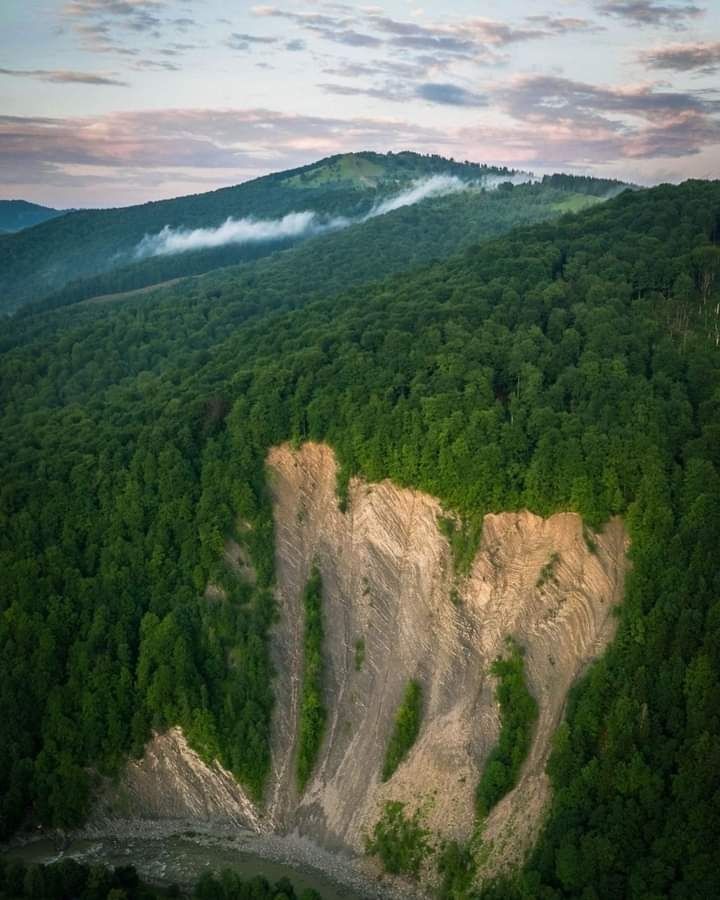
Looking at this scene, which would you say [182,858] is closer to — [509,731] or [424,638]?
[424,638]

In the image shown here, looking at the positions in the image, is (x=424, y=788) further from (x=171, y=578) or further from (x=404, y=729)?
Answer: (x=171, y=578)

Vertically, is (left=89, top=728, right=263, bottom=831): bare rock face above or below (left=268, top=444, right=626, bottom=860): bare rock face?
below

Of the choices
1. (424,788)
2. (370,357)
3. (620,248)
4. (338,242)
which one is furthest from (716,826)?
(338,242)

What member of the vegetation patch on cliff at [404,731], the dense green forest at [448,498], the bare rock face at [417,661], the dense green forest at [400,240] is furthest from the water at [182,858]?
the dense green forest at [400,240]

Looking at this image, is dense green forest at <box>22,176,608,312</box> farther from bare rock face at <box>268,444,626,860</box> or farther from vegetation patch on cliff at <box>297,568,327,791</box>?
vegetation patch on cliff at <box>297,568,327,791</box>

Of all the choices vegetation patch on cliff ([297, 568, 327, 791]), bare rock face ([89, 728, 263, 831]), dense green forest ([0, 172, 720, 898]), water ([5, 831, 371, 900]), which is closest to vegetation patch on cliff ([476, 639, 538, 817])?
dense green forest ([0, 172, 720, 898])

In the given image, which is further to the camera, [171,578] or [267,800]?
[171,578]
